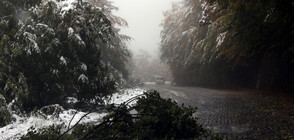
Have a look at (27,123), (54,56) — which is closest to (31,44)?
(54,56)

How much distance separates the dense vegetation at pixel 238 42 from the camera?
10156mm

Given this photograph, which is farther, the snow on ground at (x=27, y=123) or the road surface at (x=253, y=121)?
the snow on ground at (x=27, y=123)

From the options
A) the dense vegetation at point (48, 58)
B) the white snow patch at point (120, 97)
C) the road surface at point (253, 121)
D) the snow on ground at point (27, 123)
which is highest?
the dense vegetation at point (48, 58)

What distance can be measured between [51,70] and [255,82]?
15374 mm

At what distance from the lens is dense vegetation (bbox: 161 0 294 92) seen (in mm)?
10156

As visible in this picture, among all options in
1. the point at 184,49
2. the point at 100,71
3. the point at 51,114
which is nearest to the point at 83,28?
the point at 100,71

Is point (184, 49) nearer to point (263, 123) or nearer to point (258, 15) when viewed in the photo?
point (258, 15)

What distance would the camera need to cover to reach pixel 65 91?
10797 millimetres

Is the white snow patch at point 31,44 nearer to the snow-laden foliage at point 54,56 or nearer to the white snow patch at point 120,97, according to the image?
the snow-laden foliage at point 54,56

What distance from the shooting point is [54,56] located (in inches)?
377

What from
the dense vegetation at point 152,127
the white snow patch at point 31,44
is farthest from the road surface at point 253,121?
the white snow patch at point 31,44

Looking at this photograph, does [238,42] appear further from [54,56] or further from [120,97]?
[54,56]

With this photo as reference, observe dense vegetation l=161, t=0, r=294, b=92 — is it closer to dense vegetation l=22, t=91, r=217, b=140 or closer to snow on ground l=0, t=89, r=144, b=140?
dense vegetation l=22, t=91, r=217, b=140

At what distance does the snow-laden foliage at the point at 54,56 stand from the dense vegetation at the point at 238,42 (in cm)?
536
